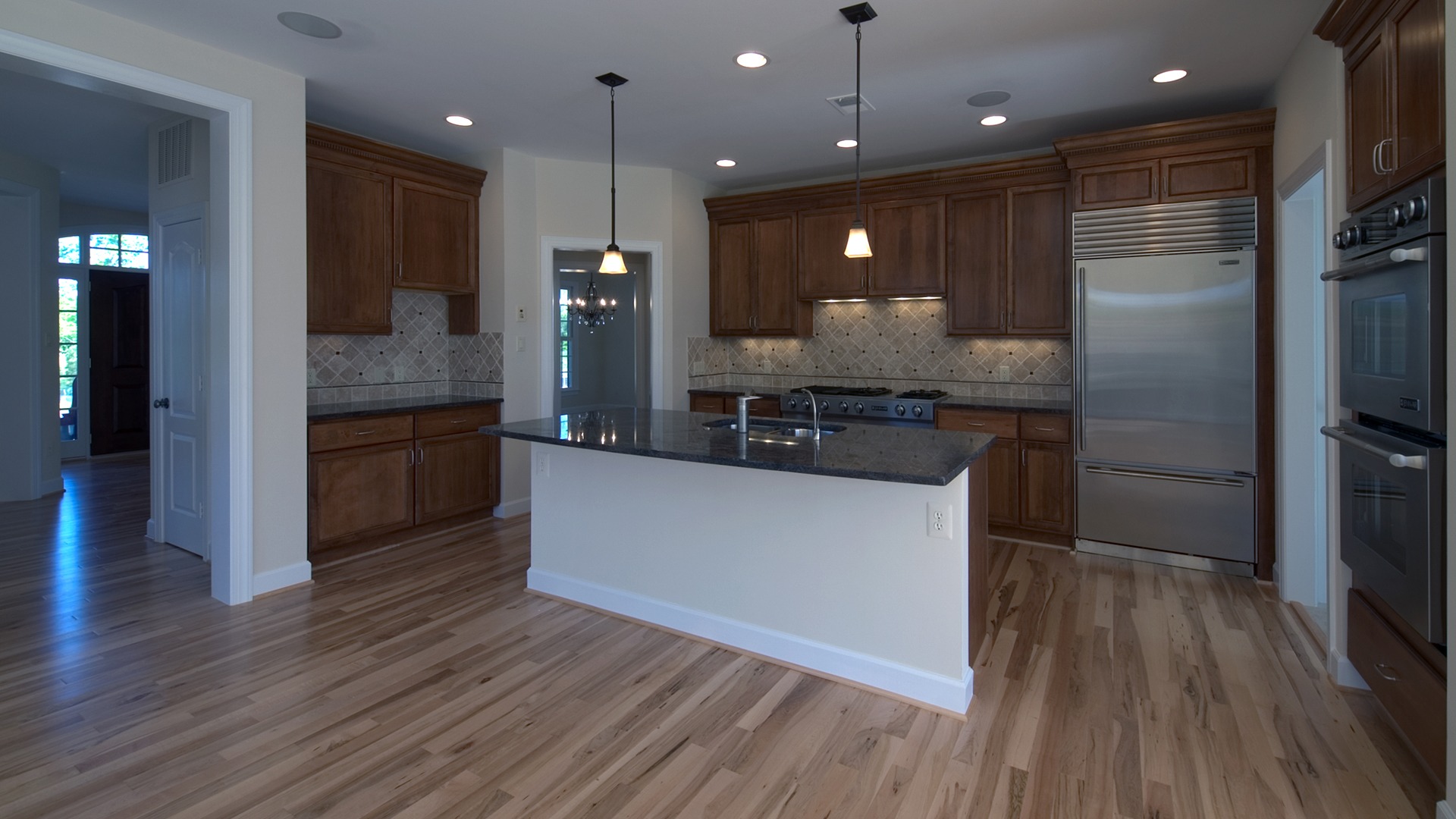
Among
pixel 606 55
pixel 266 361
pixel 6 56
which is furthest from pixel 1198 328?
pixel 6 56

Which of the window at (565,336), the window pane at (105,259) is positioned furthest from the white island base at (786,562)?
the window pane at (105,259)

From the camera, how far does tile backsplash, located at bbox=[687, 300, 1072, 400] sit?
16.9 feet

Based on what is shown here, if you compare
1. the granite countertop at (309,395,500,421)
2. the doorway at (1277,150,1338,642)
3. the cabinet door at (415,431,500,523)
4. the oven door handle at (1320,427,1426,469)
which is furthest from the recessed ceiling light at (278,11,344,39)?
the doorway at (1277,150,1338,642)

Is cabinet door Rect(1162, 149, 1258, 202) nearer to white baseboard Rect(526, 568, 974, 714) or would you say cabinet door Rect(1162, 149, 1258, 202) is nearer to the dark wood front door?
white baseboard Rect(526, 568, 974, 714)

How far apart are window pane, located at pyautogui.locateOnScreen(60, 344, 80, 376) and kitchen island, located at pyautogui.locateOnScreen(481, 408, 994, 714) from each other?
23.2ft

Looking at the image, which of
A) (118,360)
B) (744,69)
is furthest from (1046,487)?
(118,360)

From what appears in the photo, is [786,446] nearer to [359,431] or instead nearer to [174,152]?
[359,431]

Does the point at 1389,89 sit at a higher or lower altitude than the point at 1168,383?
higher

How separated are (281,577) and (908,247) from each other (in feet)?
14.3

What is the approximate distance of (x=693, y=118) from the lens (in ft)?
14.5

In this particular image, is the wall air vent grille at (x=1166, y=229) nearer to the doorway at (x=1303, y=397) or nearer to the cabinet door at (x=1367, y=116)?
the doorway at (x=1303, y=397)

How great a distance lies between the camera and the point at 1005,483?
15.5ft

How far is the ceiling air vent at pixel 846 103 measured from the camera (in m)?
4.02

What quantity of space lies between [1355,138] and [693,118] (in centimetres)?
311
